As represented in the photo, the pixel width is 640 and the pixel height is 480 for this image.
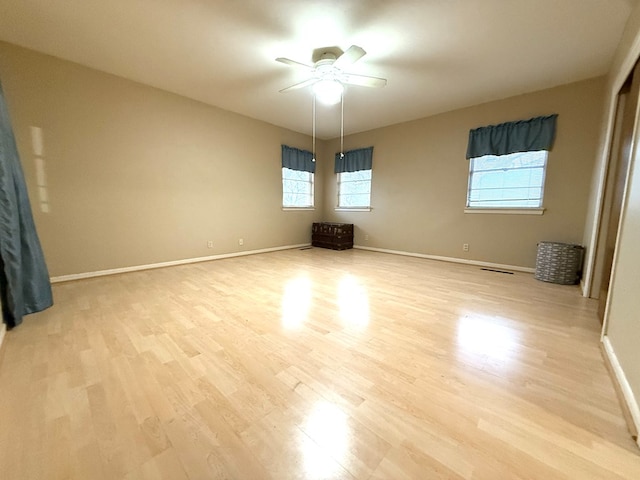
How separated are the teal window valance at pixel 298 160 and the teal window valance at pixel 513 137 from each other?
3.13 metres

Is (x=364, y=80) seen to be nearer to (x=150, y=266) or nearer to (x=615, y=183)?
(x=615, y=183)

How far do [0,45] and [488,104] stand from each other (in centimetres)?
597

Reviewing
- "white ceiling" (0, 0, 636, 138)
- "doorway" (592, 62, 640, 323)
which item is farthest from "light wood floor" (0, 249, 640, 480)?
"white ceiling" (0, 0, 636, 138)

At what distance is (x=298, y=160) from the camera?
549 cm

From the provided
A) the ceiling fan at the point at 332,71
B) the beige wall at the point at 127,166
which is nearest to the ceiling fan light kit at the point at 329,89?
the ceiling fan at the point at 332,71

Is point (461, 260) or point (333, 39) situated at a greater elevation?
point (333, 39)

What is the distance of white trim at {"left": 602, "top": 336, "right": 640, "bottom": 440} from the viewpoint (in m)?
1.08

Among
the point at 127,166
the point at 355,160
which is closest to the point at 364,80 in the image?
the point at 355,160

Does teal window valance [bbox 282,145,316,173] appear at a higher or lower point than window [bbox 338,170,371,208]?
higher

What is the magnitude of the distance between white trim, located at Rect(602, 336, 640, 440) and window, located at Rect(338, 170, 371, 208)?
4.22 meters

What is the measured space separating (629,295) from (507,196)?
116 inches

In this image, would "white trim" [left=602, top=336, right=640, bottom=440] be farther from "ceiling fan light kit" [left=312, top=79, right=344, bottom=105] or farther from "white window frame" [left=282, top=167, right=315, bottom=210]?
"white window frame" [left=282, top=167, right=315, bottom=210]

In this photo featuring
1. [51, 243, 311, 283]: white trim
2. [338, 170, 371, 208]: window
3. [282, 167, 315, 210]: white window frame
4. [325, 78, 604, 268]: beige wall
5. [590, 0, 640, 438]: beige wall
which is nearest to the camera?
[590, 0, 640, 438]: beige wall

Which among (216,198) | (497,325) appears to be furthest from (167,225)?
(497,325)
